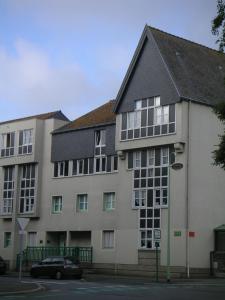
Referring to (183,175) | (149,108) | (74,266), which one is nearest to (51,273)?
(74,266)

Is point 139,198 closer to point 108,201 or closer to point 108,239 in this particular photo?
point 108,201

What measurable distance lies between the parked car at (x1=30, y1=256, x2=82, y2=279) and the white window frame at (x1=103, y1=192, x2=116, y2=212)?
36.7 ft

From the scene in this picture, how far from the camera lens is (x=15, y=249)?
191 ft

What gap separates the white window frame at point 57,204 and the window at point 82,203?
6.86 feet

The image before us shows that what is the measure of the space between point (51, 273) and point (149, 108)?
15402 millimetres

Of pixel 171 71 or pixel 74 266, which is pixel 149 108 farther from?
pixel 74 266

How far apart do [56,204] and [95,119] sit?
8517mm

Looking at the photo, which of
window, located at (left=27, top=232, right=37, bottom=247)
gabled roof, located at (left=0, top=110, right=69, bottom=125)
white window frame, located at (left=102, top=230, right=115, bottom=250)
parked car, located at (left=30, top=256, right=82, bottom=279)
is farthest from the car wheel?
gabled roof, located at (left=0, top=110, right=69, bottom=125)

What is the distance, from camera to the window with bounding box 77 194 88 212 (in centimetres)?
5389

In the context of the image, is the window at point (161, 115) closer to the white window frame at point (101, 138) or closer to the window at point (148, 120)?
the window at point (148, 120)

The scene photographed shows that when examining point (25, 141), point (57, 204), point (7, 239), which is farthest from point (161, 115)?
point (7, 239)

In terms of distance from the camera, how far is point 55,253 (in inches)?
2125

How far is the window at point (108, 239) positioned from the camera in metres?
51.0

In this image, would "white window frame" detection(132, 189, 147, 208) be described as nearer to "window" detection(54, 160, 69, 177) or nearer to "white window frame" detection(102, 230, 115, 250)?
"white window frame" detection(102, 230, 115, 250)
